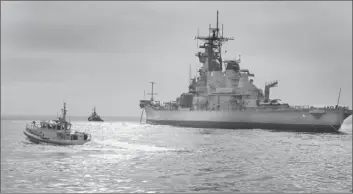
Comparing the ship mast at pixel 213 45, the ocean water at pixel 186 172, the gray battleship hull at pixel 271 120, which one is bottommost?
the ocean water at pixel 186 172

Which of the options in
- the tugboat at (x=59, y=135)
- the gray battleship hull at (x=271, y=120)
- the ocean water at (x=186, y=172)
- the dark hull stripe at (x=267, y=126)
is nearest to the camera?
the ocean water at (x=186, y=172)

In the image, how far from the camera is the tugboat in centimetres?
5245

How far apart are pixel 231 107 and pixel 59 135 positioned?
4145cm

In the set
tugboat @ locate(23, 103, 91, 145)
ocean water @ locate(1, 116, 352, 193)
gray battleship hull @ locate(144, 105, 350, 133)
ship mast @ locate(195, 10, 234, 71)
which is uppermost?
ship mast @ locate(195, 10, 234, 71)

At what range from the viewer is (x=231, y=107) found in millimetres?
85438

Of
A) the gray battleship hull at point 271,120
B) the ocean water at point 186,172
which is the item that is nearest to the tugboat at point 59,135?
the ocean water at point 186,172

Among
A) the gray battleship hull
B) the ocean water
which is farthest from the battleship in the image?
the ocean water

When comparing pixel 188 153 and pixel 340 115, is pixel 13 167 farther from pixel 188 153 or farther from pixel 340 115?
pixel 340 115

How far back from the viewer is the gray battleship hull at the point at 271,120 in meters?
74.2

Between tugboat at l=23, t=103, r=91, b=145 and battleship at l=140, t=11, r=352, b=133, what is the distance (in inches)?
1475

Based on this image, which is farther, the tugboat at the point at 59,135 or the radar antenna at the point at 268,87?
the radar antenna at the point at 268,87

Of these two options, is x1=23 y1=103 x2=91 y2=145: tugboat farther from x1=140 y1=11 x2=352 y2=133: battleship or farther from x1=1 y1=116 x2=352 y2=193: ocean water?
x1=140 y1=11 x2=352 y2=133: battleship

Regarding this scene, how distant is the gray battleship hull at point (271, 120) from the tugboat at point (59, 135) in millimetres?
36879

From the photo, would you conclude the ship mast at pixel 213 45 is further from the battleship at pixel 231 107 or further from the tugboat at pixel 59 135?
the tugboat at pixel 59 135
